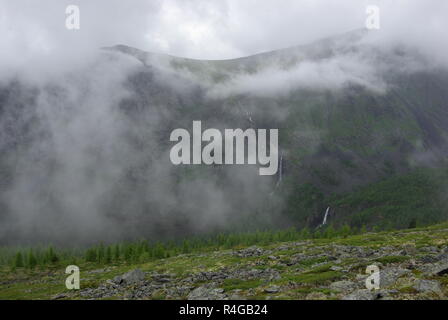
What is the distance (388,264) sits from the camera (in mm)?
44469

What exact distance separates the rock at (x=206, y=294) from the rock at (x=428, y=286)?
17913 millimetres

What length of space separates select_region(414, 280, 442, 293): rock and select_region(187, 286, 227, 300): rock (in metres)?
17.9

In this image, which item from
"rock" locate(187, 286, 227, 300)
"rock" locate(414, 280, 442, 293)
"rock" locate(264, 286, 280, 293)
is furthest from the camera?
"rock" locate(187, 286, 227, 300)

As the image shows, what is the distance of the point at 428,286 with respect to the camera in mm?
28750

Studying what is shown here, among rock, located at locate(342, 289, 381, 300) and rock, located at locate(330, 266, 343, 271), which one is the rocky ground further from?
rock, located at locate(330, 266, 343, 271)

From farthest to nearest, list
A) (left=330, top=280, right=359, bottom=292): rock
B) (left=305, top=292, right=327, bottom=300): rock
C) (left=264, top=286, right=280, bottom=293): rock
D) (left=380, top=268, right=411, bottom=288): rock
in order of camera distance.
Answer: (left=264, top=286, right=280, bottom=293): rock
(left=330, top=280, right=359, bottom=292): rock
(left=380, top=268, right=411, bottom=288): rock
(left=305, top=292, right=327, bottom=300): rock

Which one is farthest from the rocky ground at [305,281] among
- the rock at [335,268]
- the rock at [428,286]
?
the rock at [335,268]

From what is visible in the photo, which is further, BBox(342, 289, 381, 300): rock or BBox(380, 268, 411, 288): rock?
BBox(380, 268, 411, 288): rock

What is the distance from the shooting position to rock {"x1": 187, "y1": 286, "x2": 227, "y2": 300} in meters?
36.5

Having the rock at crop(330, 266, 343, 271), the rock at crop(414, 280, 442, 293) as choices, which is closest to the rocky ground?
the rock at crop(414, 280, 442, 293)

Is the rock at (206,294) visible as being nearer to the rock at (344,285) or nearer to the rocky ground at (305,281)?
the rocky ground at (305,281)

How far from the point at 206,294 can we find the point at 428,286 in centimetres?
2153

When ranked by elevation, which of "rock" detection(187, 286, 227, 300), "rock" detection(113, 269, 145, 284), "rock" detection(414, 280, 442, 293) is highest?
"rock" detection(414, 280, 442, 293)
